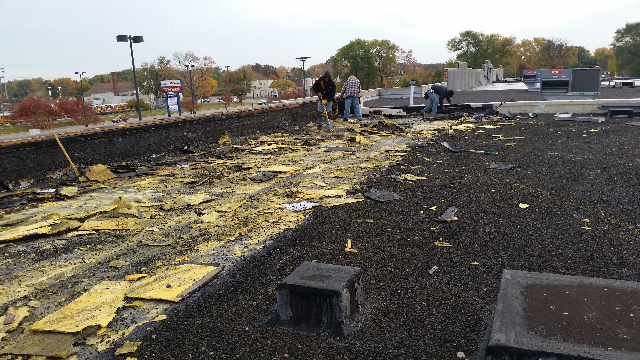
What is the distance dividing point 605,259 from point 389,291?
2146mm

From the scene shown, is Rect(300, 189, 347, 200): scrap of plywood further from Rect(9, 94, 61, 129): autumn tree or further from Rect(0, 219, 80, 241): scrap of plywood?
Rect(9, 94, 61, 129): autumn tree

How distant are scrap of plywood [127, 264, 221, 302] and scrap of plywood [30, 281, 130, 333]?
14cm

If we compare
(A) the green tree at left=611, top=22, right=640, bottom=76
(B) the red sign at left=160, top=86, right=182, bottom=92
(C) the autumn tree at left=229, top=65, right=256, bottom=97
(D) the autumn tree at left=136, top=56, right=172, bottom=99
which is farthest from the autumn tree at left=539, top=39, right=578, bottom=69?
(B) the red sign at left=160, top=86, right=182, bottom=92

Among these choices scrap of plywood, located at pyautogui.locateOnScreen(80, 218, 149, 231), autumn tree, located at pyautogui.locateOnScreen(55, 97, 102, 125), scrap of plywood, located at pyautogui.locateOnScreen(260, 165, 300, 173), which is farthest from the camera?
autumn tree, located at pyautogui.locateOnScreen(55, 97, 102, 125)

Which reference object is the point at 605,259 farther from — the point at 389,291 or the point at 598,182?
the point at 598,182

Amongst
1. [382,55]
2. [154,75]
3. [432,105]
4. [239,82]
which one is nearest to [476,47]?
[382,55]

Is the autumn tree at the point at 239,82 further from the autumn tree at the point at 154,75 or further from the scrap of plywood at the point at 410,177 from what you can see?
the scrap of plywood at the point at 410,177

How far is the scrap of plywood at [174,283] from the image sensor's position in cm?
387

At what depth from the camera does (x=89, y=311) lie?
364 centimetres

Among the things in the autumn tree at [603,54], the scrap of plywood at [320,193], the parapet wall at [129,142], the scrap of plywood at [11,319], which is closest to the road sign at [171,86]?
the parapet wall at [129,142]

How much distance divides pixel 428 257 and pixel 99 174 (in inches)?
268

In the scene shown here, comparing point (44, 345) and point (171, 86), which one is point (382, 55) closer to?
point (171, 86)

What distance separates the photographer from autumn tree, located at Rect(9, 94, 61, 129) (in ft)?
220

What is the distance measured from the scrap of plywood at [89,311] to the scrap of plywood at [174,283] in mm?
140
